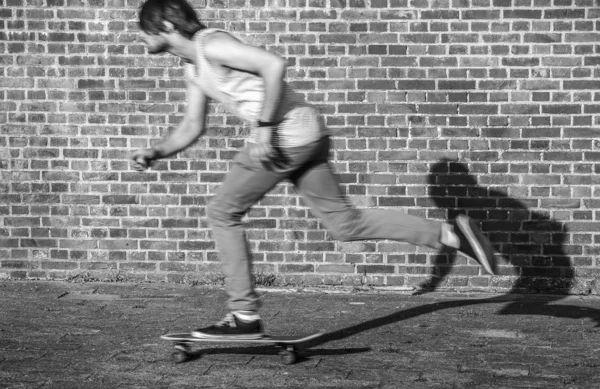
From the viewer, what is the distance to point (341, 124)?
761 cm

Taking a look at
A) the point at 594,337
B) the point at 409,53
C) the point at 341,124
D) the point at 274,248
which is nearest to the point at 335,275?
the point at 274,248

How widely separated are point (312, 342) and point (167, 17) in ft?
6.53

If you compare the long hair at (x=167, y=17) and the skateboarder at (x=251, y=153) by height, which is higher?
the long hair at (x=167, y=17)

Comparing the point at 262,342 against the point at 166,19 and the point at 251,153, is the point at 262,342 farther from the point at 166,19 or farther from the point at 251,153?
the point at 166,19

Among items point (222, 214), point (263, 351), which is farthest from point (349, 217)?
point (263, 351)

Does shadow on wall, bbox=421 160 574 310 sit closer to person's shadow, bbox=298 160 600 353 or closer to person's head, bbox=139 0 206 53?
person's shadow, bbox=298 160 600 353

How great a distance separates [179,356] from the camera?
17.5ft

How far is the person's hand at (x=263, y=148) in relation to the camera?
5.04 metres

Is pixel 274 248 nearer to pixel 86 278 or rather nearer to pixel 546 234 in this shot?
Result: pixel 86 278

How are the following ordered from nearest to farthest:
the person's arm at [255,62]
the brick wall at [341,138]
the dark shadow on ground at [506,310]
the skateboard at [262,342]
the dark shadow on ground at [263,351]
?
the person's arm at [255,62], the skateboard at [262,342], the dark shadow on ground at [263,351], the dark shadow on ground at [506,310], the brick wall at [341,138]

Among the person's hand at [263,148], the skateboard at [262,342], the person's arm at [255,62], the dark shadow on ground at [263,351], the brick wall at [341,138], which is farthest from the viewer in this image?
the brick wall at [341,138]

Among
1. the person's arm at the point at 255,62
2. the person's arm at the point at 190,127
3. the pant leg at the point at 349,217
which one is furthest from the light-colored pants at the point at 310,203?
the person's arm at the point at 190,127

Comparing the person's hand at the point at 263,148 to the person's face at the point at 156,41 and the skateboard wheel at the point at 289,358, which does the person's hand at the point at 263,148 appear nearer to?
the person's face at the point at 156,41

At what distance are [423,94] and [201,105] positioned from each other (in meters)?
2.45
